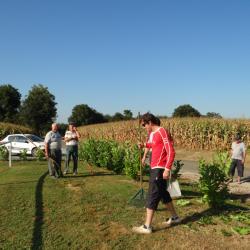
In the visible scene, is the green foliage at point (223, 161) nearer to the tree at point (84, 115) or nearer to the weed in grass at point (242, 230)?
the weed in grass at point (242, 230)

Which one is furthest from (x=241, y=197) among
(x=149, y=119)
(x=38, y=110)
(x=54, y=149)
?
(x=38, y=110)

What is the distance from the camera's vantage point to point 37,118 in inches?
2736

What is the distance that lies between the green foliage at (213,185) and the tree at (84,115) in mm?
93363

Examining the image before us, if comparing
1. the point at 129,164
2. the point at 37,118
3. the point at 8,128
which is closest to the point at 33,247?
the point at 129,164

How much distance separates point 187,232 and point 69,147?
305 inches

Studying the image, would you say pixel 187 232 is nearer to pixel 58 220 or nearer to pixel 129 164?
pixel 58 220

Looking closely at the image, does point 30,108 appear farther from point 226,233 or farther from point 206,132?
point 226,233

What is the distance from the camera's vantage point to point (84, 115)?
104500 millimetres

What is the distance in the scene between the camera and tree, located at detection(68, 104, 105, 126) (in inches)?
4050

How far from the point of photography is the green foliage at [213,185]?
8.68 metres

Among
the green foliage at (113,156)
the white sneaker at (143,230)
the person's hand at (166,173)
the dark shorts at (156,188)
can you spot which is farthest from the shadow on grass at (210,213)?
the green foliage at (113,156)

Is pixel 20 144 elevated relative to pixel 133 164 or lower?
elevated

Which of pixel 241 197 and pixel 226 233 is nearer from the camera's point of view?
pixel 226 233

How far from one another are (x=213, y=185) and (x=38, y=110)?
62.5 metres
